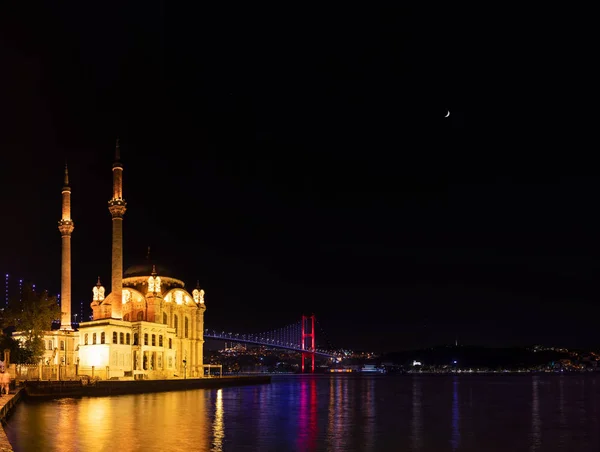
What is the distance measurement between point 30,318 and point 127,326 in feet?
39.5

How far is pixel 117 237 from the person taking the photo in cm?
7406

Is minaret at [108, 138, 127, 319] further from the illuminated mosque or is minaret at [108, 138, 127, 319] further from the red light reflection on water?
the red light reflection on water

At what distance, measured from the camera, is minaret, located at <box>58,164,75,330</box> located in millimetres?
74812

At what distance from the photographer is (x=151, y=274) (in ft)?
269

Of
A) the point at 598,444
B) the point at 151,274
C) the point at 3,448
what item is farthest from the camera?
the point at 151,274

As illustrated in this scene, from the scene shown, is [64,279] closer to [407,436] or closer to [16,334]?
[16,334]

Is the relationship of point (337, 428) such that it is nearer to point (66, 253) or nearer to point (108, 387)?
point (108, 387)

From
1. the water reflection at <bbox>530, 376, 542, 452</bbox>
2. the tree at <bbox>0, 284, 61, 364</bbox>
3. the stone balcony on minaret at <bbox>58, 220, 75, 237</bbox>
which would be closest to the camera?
the water reflection at <bbox>530, 376, 542, 452</bbox>

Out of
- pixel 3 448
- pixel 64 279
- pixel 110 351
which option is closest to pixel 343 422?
pixel 3 448

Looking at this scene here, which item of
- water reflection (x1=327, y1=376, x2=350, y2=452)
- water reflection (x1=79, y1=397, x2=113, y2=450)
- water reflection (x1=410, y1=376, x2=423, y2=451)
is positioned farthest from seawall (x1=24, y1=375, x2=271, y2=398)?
water reflection (x1=410, y1=376, x2=423, y2=451)

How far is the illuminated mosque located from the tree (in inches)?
221

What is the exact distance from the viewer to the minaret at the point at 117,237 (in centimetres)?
7256

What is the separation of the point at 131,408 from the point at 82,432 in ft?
47.4

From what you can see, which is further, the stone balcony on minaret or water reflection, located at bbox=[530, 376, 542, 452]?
the stone balcony on minaret
